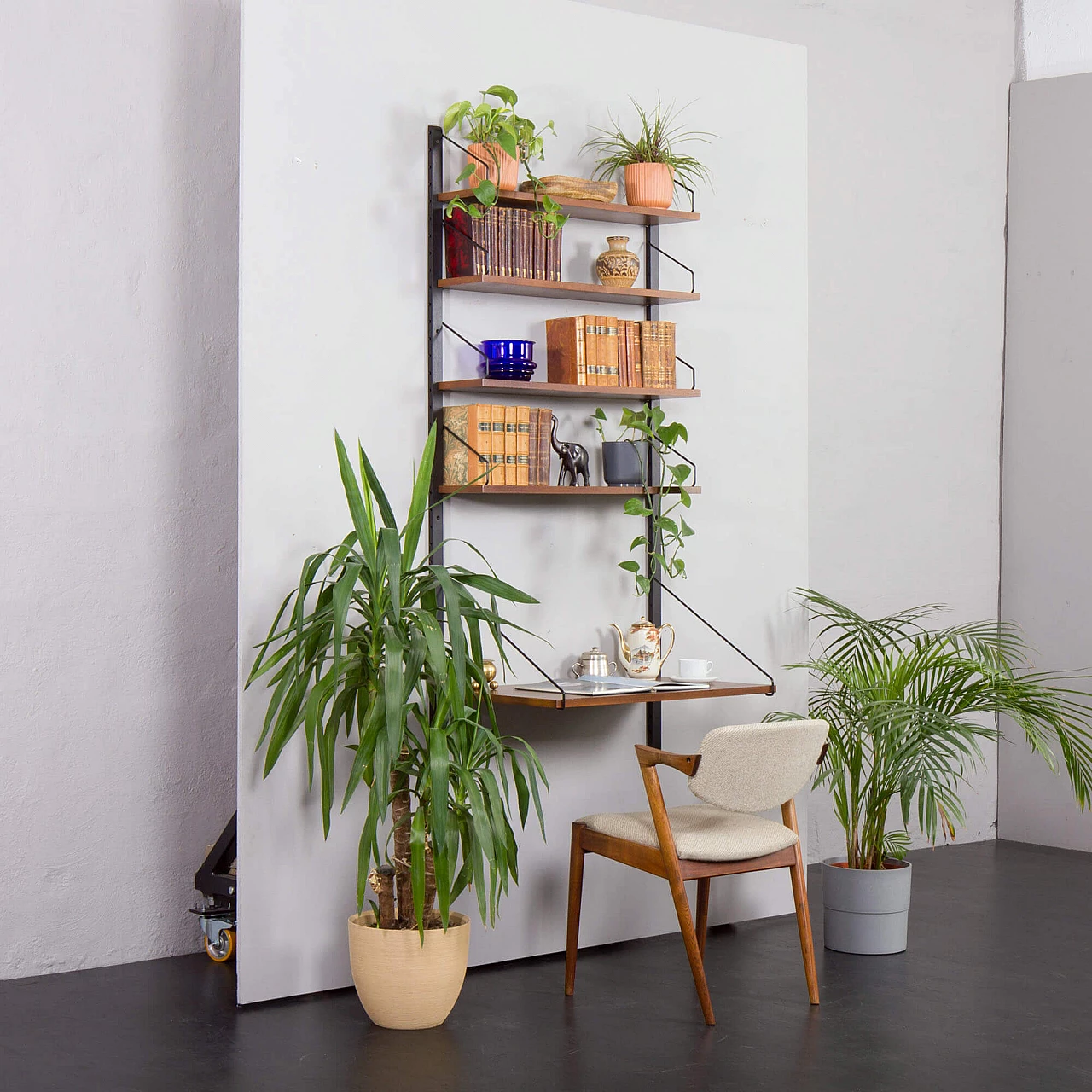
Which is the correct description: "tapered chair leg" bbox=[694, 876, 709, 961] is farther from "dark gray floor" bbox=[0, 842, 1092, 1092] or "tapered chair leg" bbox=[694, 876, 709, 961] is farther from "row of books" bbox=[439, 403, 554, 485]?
"row of books" bbox=[439, 403, 554, 485]

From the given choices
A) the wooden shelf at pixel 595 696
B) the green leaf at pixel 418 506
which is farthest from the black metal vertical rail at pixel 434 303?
the wooden shelf at pixel 595 696

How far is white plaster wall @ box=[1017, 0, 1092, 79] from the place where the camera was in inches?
255

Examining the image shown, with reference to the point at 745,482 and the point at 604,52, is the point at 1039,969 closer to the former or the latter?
the point at 745,482

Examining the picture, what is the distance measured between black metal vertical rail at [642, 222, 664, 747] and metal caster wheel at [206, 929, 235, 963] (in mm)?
1458

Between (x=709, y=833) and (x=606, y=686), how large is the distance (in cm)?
61

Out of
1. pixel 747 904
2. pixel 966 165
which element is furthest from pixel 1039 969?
pixel 966 165

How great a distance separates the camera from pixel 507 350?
4.29 meters

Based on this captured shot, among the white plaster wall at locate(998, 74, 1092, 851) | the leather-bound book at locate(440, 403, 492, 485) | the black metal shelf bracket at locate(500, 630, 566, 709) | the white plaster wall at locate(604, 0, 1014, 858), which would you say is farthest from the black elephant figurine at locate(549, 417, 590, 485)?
the white plaster wall at locate(998, 74, 1092, 851)

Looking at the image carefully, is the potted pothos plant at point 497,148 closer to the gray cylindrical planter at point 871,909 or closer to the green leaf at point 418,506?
the green leaf at point 418,506

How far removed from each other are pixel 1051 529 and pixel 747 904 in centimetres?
233

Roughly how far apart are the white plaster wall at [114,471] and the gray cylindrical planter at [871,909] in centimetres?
197

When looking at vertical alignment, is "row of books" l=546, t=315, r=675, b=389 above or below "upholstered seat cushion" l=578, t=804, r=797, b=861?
above

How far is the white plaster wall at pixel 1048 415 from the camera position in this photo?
6.07 metres

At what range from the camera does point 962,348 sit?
6.29m
